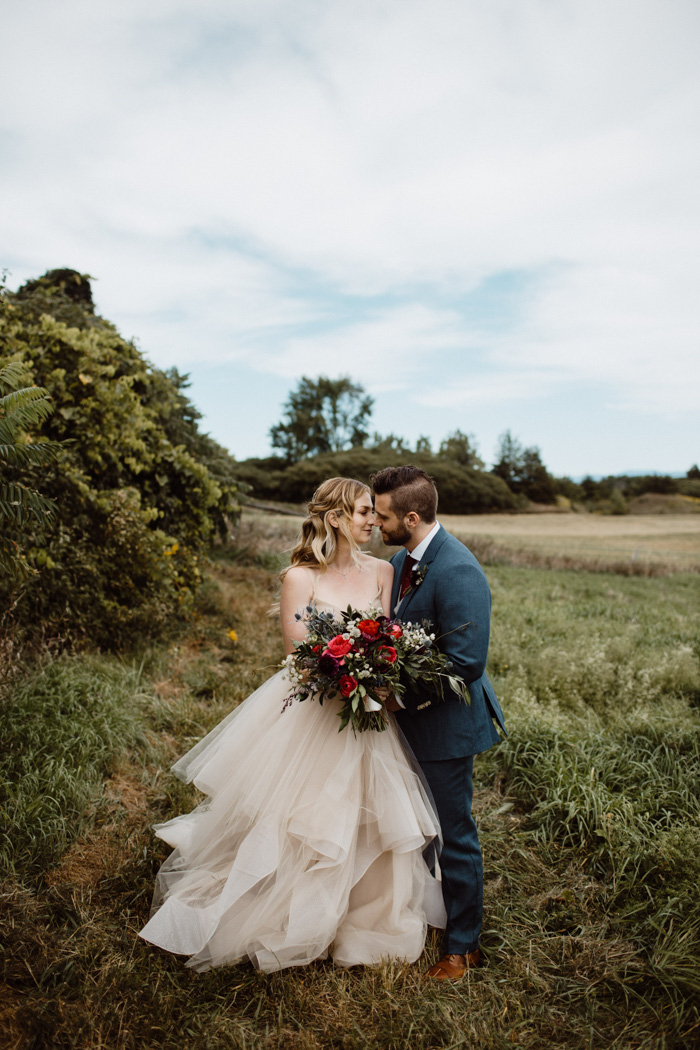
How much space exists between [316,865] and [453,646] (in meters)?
1.32

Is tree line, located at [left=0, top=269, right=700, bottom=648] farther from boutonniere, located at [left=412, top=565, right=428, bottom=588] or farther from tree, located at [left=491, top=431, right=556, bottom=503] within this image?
tree, located at [left=491, top=431, right=556, bottom=503]

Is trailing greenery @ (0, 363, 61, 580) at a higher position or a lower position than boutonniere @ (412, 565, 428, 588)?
higher

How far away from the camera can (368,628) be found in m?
2.88

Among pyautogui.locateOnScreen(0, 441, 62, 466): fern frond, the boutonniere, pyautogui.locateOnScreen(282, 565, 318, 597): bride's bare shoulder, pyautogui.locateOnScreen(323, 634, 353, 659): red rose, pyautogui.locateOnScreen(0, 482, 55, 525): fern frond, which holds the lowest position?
pyautogui.locateOnScreen(323, 634, 353, 659): red rose

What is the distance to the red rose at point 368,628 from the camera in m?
2.88

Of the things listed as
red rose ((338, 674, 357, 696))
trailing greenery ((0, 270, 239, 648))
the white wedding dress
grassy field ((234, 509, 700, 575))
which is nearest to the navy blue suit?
the white wedding dress

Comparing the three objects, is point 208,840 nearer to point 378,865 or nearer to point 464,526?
point 378,865

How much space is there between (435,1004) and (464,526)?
29848mm

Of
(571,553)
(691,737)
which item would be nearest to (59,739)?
(691,737)

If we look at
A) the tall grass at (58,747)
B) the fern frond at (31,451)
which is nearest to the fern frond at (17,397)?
the fern frond at (31,451)

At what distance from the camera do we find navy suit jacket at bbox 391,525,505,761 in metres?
2.97

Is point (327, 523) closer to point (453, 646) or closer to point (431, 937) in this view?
point (453, 646)

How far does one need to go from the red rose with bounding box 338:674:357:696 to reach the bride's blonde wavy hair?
3.19 ft

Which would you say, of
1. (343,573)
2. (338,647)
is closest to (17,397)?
(343,573)
